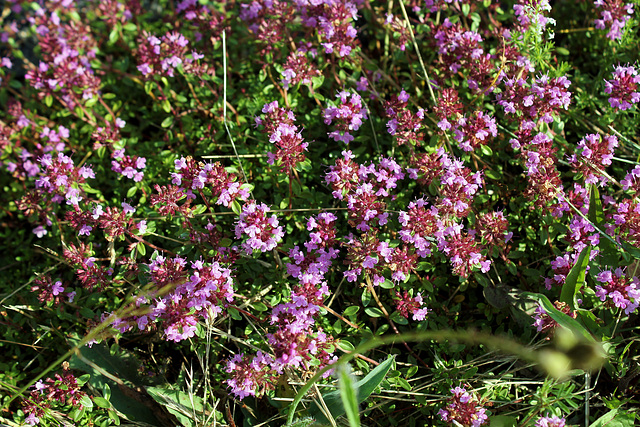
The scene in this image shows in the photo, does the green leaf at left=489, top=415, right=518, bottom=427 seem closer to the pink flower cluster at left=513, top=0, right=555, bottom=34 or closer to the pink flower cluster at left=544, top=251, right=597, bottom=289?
the pink flower cluster at left=544, top=251, right=597, bottom=289

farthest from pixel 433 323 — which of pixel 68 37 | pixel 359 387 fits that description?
pixel 68 37

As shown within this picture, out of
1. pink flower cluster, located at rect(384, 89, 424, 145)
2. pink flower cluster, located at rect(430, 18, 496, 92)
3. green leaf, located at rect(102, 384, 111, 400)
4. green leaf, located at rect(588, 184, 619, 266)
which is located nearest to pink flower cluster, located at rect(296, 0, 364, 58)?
pink flower cluster, located at rect(384, 89, 424, 145)

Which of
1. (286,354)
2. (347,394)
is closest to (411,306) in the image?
(286,354)

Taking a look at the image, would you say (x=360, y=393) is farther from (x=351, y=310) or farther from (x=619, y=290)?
(x=619, y=290)

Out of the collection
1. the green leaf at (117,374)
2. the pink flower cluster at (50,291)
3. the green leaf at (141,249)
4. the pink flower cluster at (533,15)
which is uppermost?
the pink flower cluster at (533,15)

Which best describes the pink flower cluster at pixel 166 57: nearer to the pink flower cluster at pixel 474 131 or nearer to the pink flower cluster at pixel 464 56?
the pink flower cluster at pixel 464 56

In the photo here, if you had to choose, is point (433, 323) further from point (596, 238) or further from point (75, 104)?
point (75, 104)

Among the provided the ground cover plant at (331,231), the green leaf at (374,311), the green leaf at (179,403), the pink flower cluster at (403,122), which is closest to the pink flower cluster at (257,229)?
the ground cover plant at (331,231)
